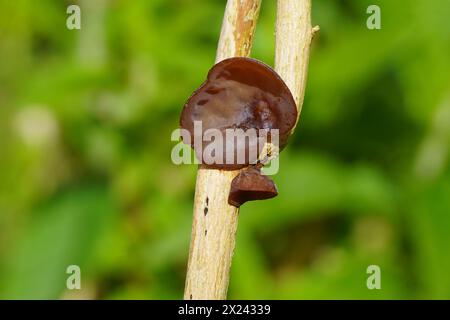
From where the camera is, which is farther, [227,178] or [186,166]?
[186,166]

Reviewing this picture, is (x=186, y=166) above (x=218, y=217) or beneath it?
above

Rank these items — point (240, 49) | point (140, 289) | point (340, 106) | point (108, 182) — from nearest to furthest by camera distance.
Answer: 1. point (240, 49)
2. point (140, 289)
3. point (108, 182)
4. point (340, 106)

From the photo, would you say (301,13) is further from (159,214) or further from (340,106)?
(340,106)


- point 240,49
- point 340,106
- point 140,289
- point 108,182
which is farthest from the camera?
point 340,106

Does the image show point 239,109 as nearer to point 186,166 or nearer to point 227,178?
point 227,178

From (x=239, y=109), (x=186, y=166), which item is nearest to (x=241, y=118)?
(x=239, y=109)

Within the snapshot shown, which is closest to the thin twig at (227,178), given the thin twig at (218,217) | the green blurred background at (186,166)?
the thin twig at (218,217)

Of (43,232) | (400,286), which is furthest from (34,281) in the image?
(400,286)
